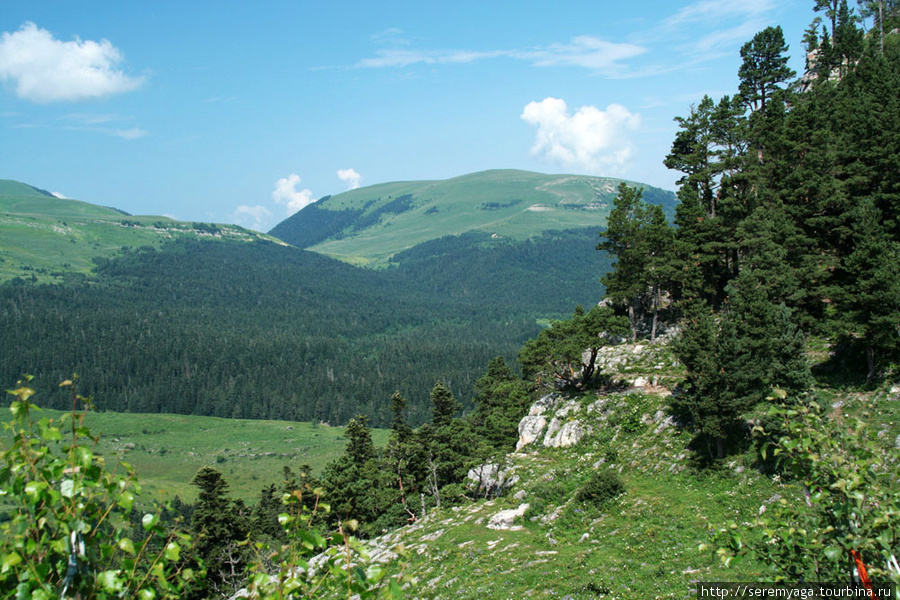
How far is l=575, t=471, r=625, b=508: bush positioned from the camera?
1313 inches

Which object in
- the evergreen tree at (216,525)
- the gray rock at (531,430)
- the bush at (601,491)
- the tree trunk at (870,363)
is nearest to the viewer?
the bush at (601,491)

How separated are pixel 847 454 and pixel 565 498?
3095cm

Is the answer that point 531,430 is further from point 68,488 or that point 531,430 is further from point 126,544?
point 68,488

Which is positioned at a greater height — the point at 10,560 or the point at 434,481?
the point at 10,560

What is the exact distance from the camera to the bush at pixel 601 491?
109 ft

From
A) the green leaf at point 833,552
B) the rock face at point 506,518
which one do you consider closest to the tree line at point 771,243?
the rock face at point 506,518

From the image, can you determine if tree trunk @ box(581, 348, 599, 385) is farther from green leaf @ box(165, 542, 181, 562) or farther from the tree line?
green leaf @ box(165, 542, 181, 562)

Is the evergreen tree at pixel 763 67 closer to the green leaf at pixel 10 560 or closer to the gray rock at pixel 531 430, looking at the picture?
the gray rock at pixel 531 430

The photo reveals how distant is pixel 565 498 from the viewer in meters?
36.4

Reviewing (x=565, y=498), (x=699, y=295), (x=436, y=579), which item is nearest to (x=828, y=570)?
(x=436, y=579)

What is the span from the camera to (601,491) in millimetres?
33500

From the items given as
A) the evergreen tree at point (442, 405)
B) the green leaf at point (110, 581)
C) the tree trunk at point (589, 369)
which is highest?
the green leaf at point (110, 581)

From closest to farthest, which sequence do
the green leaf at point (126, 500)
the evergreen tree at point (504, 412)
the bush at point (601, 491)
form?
1. the green leaf at point (126, 500)
2. the bush at point (601, 491)
3. the evergreen tree at point (504, 412)

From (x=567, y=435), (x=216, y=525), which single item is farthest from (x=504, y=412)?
(x=216, y=525)
